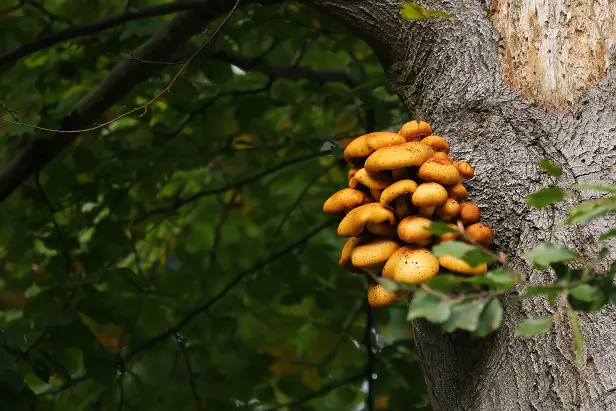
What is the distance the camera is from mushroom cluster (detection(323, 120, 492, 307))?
1683 millimetres

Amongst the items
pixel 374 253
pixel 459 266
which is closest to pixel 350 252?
pixel 374 253

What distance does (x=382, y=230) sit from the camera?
181 cm

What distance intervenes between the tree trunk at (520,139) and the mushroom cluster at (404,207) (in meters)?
0.10

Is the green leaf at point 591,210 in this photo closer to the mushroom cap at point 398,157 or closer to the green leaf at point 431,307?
the green leaf at point 431,307

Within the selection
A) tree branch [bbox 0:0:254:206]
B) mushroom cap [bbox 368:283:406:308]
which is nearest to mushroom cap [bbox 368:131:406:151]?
mushroom cap [bbox 368:283:406:308]

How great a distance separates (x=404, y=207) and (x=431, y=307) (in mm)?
657

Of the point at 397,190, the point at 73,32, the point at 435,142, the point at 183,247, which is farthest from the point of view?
the point at 183,247

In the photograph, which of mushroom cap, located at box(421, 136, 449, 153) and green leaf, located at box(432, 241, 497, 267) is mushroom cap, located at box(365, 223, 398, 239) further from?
green leaf, located at box(432, 241, 497, 267)

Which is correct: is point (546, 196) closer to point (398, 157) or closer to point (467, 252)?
point (467, 252)

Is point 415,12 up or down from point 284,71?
up

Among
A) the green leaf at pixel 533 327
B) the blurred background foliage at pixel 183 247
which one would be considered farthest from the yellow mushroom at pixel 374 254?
the blurred background foliage at pixel 183 247

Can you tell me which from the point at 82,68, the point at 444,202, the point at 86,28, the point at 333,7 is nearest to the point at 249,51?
the point at 82,68

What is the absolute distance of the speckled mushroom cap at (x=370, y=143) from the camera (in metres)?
1.82

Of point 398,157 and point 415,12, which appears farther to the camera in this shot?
point 415,12
